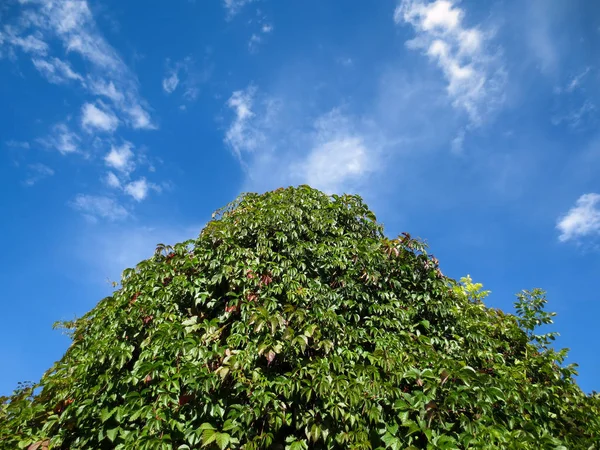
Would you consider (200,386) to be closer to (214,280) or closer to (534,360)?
(214,280)

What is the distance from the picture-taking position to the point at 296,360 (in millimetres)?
4574

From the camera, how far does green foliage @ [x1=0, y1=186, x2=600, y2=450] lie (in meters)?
3.99

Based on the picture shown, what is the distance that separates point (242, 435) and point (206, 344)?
3.86 feet

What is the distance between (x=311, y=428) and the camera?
406cm

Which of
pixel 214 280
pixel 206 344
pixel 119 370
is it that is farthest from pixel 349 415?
pixel 119 370

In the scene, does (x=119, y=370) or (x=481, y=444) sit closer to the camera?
(x=481, y=444)

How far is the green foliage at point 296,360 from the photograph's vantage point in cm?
399

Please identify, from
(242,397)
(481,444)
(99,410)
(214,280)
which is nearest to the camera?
(481,444)

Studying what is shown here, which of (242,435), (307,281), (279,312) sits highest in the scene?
(307,281)

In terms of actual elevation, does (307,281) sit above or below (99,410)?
above

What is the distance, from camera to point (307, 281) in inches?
218

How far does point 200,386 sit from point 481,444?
9.63 ft

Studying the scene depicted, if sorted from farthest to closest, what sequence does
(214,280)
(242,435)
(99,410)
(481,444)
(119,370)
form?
(214,280) < (119,370) < (99,410) < (242,435) < (481,444)

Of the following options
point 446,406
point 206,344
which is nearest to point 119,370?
point 206,344
